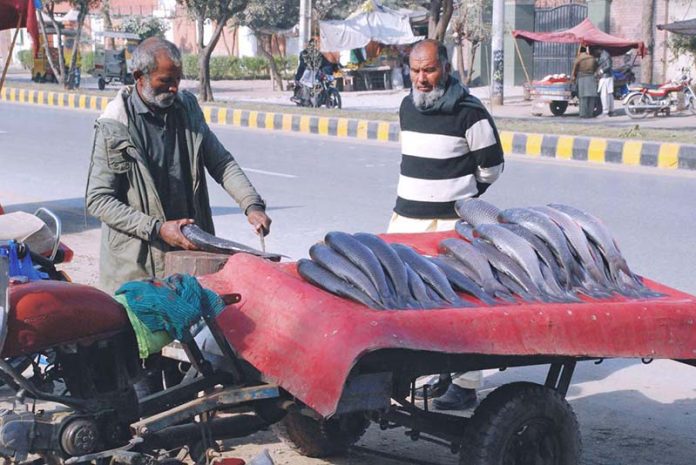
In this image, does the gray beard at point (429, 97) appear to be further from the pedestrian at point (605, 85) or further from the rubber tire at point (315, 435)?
the pedestrian at point (605, 85)

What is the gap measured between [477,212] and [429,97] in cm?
78

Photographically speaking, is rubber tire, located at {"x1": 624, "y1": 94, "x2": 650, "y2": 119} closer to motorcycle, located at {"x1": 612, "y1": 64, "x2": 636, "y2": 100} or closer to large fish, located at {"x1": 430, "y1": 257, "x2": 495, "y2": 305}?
motorcycle, located at {"x1": 612, "y1": 64, "x2": 636, "y2": 100}

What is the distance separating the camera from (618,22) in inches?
1205

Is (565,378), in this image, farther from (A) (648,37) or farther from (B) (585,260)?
(A) (648,37)

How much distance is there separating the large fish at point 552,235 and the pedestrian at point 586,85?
58.2 feet

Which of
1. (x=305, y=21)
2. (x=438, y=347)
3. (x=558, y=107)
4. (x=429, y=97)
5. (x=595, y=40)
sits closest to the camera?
(x=438, y=347)

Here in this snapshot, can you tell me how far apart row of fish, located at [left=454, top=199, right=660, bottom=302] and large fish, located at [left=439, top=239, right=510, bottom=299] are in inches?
0.9

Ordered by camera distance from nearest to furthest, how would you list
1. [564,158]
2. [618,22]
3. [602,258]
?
[602,258] < [564,158] < [618,22]

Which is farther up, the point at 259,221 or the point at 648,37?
the point at 648,37

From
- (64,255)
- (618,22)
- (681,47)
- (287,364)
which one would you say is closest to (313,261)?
(287,364)

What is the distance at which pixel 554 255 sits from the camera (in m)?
3.85

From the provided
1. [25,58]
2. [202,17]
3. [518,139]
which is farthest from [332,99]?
[25,58]

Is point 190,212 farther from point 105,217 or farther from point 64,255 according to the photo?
point 64,255

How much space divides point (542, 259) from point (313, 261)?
795mm
